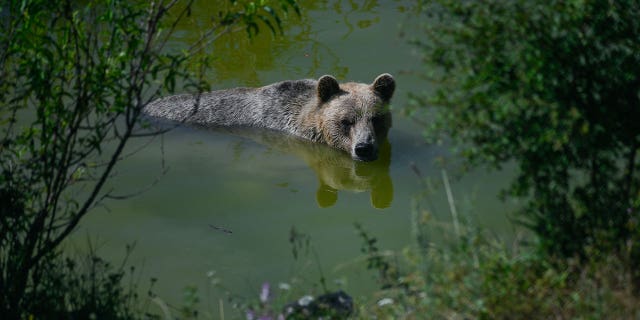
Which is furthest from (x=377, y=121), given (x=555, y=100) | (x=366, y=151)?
(x=555, y=100)

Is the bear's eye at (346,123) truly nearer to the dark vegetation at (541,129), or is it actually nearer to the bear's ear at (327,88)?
the bear's ear at (327,88)

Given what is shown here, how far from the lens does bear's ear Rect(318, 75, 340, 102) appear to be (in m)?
12.2

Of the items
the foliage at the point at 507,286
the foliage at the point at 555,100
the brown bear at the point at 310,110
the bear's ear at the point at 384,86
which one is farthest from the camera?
the bear's ear at the point at 384,86

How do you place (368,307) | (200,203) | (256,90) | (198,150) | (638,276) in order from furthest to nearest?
(256,90) < (198,150) < (200,203) < (368,307) < (638,276)

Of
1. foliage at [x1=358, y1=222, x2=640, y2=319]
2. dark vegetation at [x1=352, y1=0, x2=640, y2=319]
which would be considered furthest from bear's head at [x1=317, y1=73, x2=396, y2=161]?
foliage at [x1=358, y1=222, x2=640, y2=319]

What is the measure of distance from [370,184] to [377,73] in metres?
3.67

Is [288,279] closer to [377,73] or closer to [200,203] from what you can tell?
[200,203]

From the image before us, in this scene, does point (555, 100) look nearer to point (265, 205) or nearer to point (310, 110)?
point (265, 205)

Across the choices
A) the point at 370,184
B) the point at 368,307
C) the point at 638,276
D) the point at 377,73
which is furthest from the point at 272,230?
the point at 377,73

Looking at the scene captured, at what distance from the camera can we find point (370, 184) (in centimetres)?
1090

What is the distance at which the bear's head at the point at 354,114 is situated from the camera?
456 inches

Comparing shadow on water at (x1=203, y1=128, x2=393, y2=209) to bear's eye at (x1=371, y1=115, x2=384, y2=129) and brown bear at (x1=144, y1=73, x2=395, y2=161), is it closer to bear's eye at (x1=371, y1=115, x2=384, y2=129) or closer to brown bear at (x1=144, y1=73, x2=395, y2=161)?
brown bear at (x1=144, y1=73, x2=395, y2=161)

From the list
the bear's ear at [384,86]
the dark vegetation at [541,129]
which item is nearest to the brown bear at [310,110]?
the bear's ear at [384,86]

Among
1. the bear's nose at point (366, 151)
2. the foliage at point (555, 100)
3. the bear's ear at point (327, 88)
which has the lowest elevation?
the bear's nose at point (366, 151)
